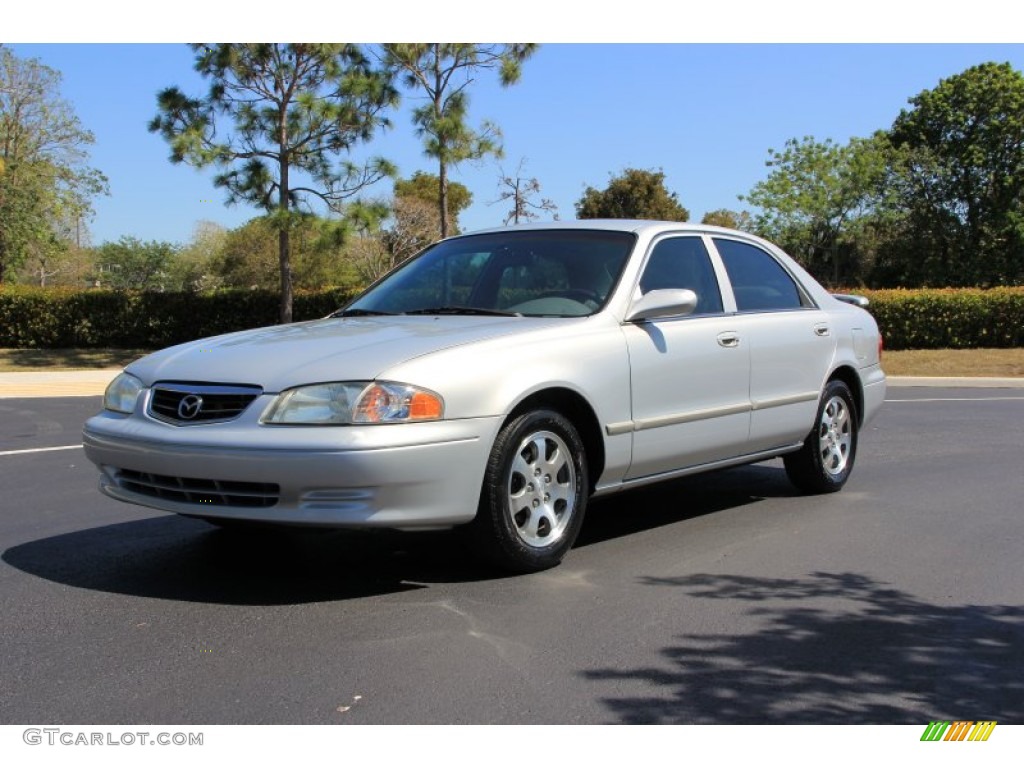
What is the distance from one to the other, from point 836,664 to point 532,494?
1.63 metres

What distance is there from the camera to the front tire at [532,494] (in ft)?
15.8

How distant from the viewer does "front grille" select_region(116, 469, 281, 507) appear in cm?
451

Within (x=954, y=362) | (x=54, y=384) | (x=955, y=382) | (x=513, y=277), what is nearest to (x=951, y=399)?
(x=955, y=382)

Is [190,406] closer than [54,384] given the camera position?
Yes

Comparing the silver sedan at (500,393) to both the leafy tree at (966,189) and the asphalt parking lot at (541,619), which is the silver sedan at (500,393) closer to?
the asphalt parking lot at (541,619)

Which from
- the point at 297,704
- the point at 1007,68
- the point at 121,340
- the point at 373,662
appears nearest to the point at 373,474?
the point at 373,662

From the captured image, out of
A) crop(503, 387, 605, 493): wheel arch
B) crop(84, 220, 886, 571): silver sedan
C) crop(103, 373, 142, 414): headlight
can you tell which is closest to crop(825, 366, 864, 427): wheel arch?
crop(84, 220, 886, 571): silver sedan

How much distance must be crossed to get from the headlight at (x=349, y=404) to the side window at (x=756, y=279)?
2.73 metres

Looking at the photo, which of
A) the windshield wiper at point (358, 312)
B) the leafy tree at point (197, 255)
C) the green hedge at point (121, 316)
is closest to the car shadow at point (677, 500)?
the windshield wiper at point (358, 312)

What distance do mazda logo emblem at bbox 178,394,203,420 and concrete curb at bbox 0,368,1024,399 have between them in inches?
510

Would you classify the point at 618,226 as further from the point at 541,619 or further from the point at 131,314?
the point at 131,314

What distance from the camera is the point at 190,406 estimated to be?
475 centimetres

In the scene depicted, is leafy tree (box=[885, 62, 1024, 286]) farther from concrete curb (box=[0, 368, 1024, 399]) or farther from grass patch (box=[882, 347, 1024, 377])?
concrete curb (box=[0, 368, 1024, 399])

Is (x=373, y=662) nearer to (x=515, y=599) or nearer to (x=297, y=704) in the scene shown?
(x=297, y=704)
